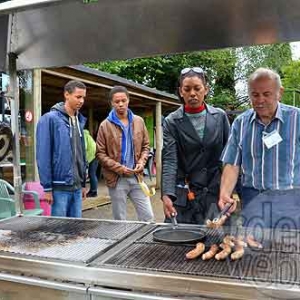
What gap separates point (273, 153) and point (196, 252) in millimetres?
741

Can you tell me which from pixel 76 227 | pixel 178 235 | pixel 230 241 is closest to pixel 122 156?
pixel 76 227

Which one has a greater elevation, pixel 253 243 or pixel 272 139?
pixel 272 139

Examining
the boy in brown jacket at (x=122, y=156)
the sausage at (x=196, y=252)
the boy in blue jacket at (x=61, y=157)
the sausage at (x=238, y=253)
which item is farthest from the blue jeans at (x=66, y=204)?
the sausage at (x=238, y=253)

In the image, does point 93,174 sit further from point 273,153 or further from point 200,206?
point 273,153

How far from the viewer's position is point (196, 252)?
165 centimetres

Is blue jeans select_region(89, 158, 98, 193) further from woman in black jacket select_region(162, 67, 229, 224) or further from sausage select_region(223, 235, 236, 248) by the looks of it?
sausage select_region(223, 235, 236, 248)

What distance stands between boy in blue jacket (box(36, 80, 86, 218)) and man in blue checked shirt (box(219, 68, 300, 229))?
140cm

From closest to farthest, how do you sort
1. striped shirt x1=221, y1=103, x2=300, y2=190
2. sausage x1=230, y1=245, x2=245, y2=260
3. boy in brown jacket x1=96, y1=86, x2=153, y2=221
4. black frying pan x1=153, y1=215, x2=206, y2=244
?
sausage x1=230, y1=245, x2=245, y2=260, black frying pan x1=153, y1=215, x2=206, y2=244, striped shirt x1=221, y1=103, x2=300, y2=190, boy in brown jacket x1=96, y1=86, x2=153, y2=221

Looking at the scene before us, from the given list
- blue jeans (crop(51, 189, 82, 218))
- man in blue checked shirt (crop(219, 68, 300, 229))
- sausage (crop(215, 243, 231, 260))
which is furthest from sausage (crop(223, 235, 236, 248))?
blue jeans (crop(51, 189, 82, 218))

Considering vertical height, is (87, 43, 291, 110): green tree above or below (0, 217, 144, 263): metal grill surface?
above

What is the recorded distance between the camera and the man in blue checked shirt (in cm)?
207

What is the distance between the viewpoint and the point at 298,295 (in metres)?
1.27

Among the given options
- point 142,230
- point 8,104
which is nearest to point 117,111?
point 8,104

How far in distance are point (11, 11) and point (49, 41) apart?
609 millimetres
